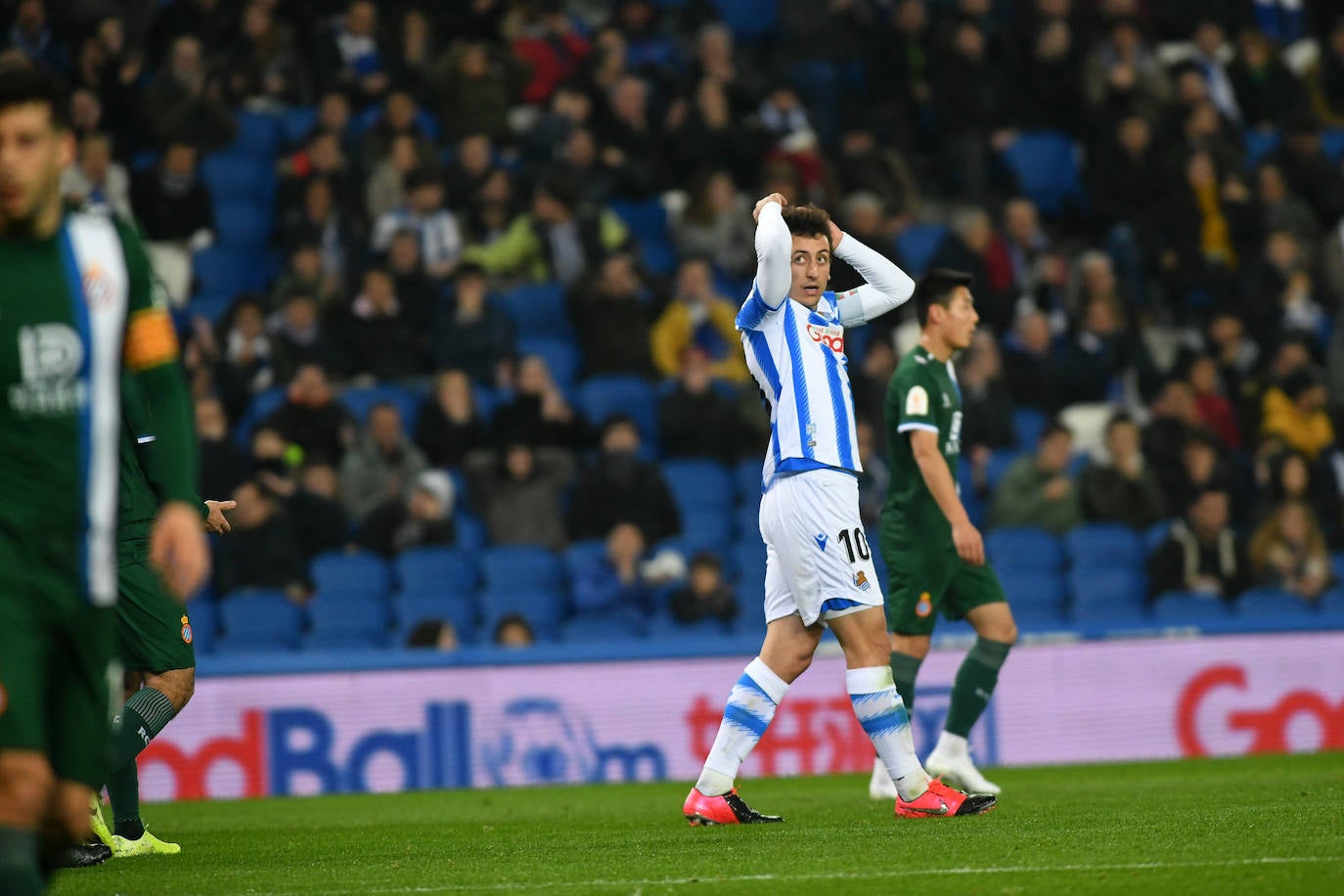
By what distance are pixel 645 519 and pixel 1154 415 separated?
475cm

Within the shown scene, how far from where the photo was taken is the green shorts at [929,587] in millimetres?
9289

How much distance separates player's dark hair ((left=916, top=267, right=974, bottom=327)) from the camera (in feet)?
30.4

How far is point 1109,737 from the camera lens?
13039 millimetres

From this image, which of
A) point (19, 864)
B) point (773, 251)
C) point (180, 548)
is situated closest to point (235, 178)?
point (773, 251)

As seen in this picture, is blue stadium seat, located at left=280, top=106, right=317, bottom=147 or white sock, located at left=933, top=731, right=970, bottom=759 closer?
white sock, located at left=933, top=731, right=970, bottom=759

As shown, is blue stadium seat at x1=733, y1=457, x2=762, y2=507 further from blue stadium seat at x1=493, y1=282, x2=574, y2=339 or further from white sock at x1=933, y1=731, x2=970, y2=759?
white sock at x1=933, y1=731, x2=970, y2=759

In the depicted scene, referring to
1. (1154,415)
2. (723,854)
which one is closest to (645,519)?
(1154,415)

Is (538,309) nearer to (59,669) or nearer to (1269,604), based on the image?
(1269,604)

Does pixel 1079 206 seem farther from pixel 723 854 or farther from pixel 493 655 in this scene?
pixel 723 854

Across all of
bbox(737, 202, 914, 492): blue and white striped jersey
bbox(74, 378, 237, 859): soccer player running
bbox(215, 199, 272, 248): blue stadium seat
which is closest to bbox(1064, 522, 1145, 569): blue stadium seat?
bbox(737, 202, 914, 492): blue and white striped jersey

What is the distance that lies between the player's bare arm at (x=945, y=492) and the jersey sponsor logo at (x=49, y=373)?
5128mm

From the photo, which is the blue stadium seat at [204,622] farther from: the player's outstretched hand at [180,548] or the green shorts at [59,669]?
the player's outstretched hand at [180,548]

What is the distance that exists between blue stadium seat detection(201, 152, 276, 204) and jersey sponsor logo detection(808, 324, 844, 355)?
11.3m

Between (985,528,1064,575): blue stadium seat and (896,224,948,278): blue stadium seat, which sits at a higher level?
(896,224,948,278): blue stadium seat
